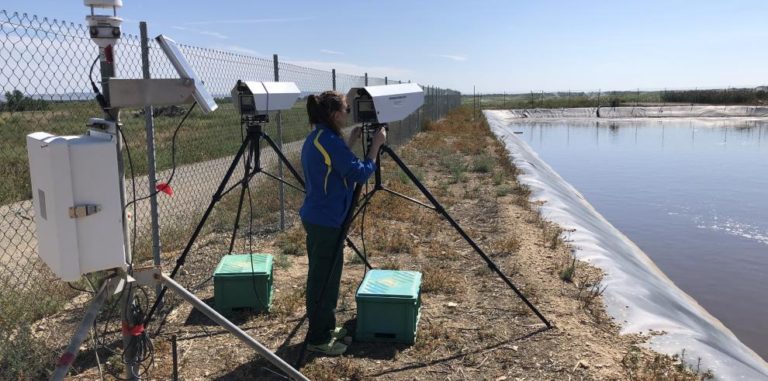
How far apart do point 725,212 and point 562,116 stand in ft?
114

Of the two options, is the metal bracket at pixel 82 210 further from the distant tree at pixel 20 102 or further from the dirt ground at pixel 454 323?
Answer: the distant tree at pixel 20 102

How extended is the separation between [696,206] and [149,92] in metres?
11.1

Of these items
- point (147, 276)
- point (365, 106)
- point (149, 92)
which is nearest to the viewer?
point (149, 92)

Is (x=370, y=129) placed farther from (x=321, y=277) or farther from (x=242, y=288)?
(x=242, y=288)

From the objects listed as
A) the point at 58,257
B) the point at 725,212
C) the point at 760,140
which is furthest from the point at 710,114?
the point at 58,257

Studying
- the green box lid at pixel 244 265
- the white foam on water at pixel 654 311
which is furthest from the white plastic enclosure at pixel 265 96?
the white foam on water at pixel 654 311

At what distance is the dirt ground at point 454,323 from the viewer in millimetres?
3506

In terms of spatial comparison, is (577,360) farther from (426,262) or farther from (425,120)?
(425,120)

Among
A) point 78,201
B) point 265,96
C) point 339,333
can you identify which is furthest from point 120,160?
point 339,333

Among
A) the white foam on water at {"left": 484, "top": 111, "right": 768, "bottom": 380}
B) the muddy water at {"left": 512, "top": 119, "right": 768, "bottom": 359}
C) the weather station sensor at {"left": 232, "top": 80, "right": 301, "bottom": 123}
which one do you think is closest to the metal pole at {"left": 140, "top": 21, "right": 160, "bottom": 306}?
the weather station sensor at {"left": 232, "top": 80, "right": 301, "bottom": 123}

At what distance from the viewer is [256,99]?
4.02 metres

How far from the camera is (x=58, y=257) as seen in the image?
6.80 feet

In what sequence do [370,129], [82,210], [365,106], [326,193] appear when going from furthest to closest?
1. [370,129]
2. [365,106]
3. [326,193]
4. [82,210]

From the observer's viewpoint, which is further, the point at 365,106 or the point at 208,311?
the point at 365,106
